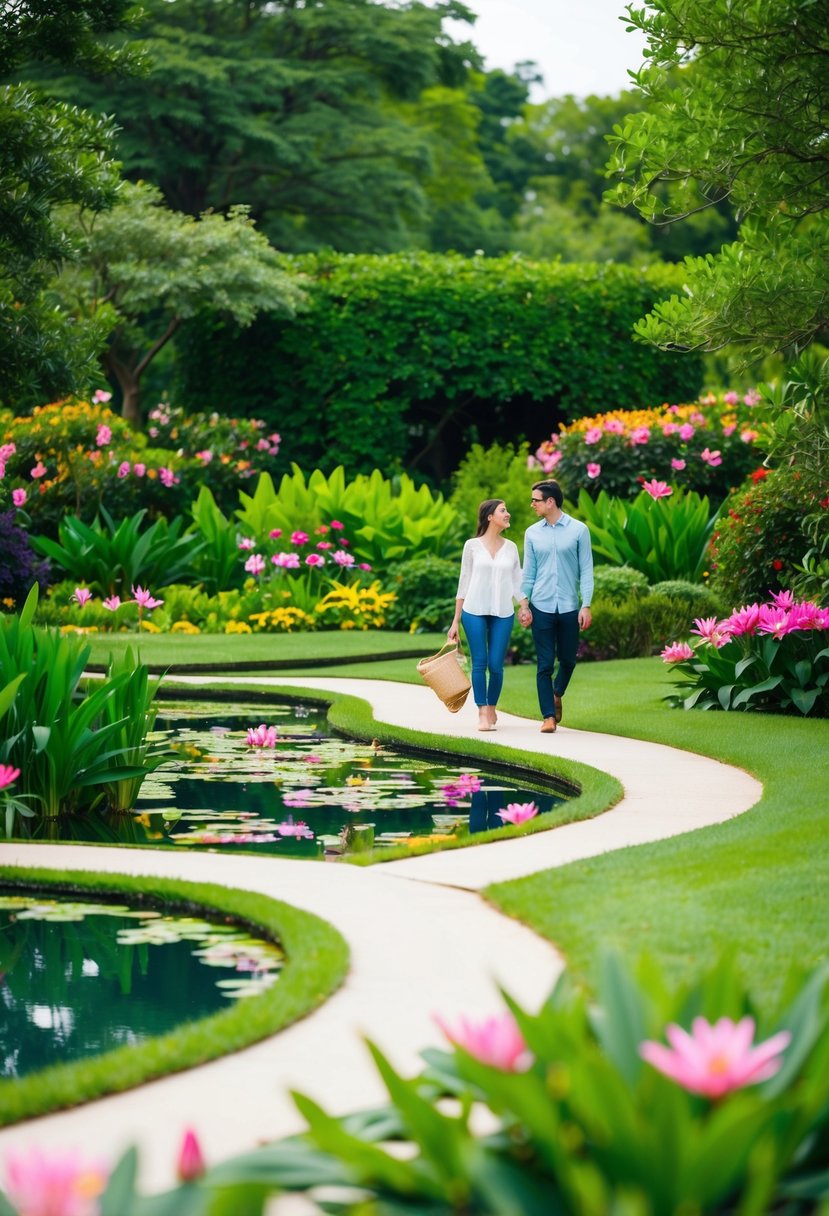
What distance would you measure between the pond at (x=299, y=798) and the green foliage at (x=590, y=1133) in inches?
167

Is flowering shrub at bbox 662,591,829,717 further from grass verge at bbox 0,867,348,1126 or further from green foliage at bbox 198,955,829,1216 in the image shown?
green foliage at bbox 198,955,829,1216

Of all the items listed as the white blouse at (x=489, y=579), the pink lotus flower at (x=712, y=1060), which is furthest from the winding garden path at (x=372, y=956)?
the white blouse at (x=489, y=579)

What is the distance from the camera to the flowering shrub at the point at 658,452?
1962 cm

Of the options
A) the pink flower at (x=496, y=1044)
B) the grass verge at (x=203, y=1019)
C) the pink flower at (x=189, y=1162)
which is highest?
the pink flower at (x=496, y=1044)

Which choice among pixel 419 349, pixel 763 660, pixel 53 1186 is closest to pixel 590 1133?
pixel 53 1186

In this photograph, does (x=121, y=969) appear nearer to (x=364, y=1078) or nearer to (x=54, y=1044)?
(x=54, y=1044)

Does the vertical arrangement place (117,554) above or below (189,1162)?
above

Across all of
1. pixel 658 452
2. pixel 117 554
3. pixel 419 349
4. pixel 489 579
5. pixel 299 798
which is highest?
pixel 419 349

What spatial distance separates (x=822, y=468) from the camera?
9922 millimetres

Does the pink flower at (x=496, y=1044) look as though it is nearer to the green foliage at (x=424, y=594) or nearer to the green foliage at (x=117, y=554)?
the green foliage at (x=424, y=594)

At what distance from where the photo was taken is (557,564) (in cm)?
1095

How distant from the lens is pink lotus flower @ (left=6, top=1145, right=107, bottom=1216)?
268 cm

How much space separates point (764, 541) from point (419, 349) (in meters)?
11.3

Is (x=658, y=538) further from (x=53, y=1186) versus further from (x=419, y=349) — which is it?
(x=53, y=1186)
